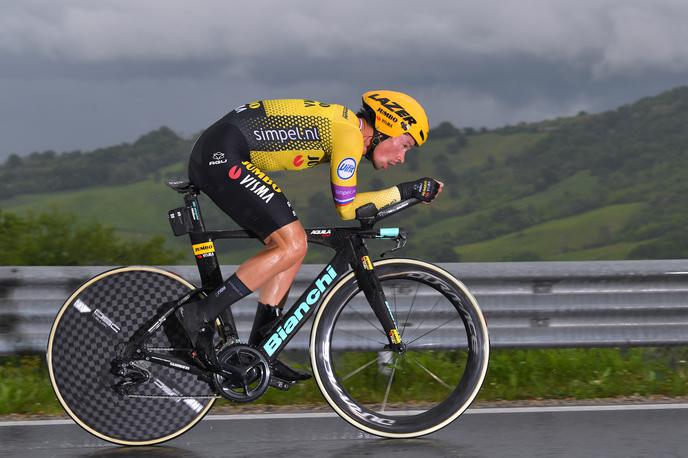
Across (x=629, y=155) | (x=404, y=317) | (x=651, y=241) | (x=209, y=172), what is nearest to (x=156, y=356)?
(x=209, y=172)

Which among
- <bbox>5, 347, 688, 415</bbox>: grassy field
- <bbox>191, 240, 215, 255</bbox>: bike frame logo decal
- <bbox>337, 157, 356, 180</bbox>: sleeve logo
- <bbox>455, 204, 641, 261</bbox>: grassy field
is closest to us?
<bbox>337, 157, 356, 180</bbox>: sleeve logo

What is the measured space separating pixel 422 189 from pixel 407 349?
107 cm

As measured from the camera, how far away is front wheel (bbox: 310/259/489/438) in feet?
15.6

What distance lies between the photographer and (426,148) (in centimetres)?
11294

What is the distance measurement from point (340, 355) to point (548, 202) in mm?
105692

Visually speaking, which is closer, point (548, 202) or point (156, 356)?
point (156, 356)

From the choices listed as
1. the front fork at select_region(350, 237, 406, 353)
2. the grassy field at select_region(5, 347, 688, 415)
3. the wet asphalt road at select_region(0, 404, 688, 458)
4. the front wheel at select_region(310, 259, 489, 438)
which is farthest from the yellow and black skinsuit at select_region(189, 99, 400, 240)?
the grassy field at select_region(5, 347, 688, 415)

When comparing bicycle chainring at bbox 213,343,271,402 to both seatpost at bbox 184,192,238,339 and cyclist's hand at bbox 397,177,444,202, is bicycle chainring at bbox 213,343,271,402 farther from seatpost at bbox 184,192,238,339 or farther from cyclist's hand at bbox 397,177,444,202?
cyclist's hand at bbox 397,177,444,202

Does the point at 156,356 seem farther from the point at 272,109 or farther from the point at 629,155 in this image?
the point at 629,155

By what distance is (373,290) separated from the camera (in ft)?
15.6

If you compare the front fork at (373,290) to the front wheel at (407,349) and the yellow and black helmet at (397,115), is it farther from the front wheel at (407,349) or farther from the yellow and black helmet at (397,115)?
the yellow and black helmet at (397,115)

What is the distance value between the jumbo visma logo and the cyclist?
0.21ft

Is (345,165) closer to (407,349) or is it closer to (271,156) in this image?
(271,156)

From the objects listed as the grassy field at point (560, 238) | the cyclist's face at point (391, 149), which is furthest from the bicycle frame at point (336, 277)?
the grassy field at point (560, 238)
